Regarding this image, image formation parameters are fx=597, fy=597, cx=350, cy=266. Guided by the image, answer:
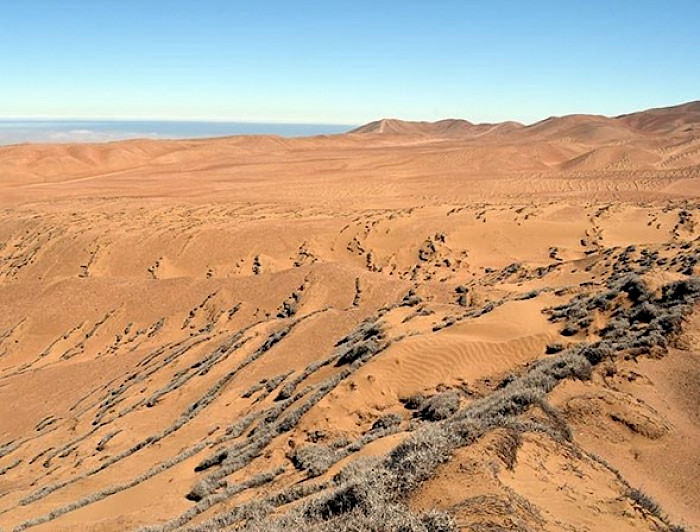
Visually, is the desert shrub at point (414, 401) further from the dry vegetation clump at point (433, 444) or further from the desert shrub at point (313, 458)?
the desert shrub at point (313, 458)

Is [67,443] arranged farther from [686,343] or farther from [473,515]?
[686,343]

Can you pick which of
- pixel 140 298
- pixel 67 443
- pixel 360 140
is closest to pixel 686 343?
pixel 67 443

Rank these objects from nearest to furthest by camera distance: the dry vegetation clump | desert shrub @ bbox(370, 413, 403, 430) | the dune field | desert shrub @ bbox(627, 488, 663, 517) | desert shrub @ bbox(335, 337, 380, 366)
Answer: the dry vegetation clump < desert shrub @ bbox(627, 488, 663, 517) < the dune field < desert shrub @ bbox(370, 413, 403, 430) < desert shrub @ bbox(335, 337, 380, 366)

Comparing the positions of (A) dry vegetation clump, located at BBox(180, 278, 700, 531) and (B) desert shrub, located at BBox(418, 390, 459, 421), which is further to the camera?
(B) desert shrub, located at BBox(418, 390, 459, 421)

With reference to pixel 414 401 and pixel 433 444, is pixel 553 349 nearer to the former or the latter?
pixel 414 401

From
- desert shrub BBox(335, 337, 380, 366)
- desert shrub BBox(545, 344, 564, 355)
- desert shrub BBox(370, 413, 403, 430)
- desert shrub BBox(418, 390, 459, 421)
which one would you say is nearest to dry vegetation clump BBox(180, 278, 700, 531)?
desert shrub BBox(418, 390, 459, 421)

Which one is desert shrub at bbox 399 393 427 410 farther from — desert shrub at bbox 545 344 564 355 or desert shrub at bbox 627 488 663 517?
desert shrub at bbox 627 488 663 517


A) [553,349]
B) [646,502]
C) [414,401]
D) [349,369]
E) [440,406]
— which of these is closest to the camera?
[646,502]

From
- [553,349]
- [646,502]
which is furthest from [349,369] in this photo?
[646,502]

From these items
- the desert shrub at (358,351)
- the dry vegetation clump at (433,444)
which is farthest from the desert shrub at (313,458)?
the desert shrub at (358,351)
